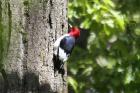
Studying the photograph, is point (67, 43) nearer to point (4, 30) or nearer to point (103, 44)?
point (4, 30)

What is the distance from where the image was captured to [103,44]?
19.9 ft

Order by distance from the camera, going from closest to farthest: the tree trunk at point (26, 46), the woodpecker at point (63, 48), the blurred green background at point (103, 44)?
the tree trunk at point (26, 46), the woodpecker at point (63, 48), the blurred green background at point (103, 44)

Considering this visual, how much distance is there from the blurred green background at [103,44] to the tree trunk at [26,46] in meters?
1.98

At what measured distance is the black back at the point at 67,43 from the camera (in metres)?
2.87

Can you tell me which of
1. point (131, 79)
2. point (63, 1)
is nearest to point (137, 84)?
point (131, 79)

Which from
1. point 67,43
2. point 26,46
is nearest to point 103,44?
point 67,43

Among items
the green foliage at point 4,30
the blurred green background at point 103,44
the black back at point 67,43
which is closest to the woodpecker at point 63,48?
the black back at point 67,43

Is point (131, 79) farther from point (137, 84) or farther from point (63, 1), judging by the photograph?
point (63, 1)

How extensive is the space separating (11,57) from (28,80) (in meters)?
0.14

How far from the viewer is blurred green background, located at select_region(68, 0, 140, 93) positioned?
18.0 ft

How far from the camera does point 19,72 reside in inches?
107

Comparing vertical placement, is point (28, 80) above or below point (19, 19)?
below

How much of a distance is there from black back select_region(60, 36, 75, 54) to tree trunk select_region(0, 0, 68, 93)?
6 cm

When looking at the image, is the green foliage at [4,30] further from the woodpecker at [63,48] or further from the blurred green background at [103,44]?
the blurred green background at [103,44]
